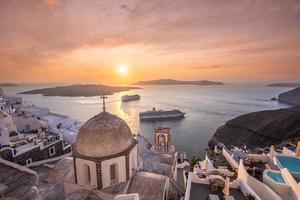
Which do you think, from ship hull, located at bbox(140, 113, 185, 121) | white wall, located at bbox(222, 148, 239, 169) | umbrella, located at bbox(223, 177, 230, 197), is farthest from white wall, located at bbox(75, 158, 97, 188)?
ship hull, located at bbox(140, 113, 185, 121)

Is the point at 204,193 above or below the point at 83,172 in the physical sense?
below

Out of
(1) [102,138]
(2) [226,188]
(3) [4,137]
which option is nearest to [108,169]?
(1) [102,138]

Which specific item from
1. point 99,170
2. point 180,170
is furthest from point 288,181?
point 180,170

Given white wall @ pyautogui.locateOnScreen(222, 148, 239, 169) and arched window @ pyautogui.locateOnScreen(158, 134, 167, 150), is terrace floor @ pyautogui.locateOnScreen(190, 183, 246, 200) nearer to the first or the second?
white wall @ pyautogui.locateOnScreen(222, 148, 239, 169)

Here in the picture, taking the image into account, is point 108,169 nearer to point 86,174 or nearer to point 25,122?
point 86,174

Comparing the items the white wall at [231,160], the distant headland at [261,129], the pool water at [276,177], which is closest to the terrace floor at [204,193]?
the pool water at [276,177]

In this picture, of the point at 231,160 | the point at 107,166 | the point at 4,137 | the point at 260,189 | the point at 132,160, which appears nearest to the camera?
the point at 260,189
